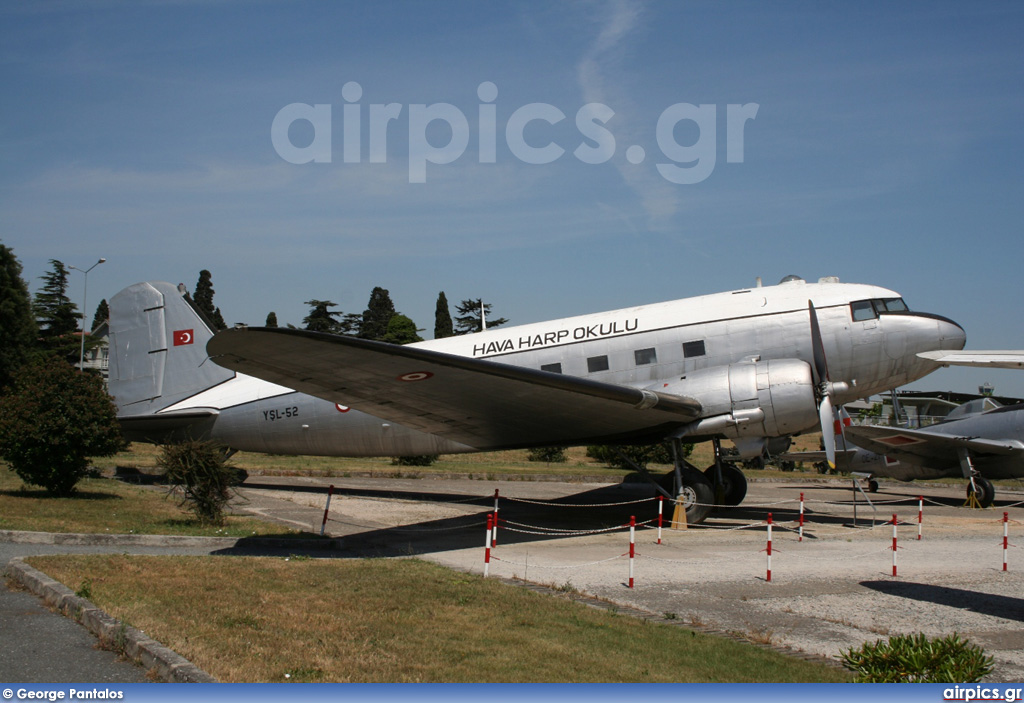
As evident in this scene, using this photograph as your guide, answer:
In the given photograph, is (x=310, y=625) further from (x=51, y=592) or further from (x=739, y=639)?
(x=739, y=639)

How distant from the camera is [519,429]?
49.8 feet

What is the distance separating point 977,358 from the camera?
1479 cm

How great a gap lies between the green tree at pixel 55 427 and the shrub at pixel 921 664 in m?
15.6

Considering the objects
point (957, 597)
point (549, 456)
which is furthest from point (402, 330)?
point (957, 597)

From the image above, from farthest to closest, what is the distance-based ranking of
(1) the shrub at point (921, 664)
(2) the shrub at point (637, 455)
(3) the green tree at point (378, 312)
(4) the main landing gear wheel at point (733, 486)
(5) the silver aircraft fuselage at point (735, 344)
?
(3) the green tree at point (378, 312) → (2) the shrub at point (637, 455) → (4) the main landing gear wheel at point (733, 486) → (5) the silver aircraft fuselage at point (735, 344) → (1) the shrub at point (921, 664)

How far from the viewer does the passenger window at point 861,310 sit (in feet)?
50.7

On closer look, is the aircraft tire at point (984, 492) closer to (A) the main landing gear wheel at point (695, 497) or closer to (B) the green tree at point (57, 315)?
(A) the main landing gear wheel at point (695, 497)

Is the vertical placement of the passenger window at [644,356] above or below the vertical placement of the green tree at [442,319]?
below

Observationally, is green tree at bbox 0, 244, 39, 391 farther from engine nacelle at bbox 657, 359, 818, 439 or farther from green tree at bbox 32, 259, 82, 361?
engine nacelle at bbox 657, 359, 818, 439

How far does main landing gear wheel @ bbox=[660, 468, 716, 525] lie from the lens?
1527 cm

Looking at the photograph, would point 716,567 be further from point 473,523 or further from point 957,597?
point 473,523

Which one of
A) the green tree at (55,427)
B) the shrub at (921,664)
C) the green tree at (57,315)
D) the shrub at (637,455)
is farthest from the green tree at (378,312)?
the shrub at (921,664)

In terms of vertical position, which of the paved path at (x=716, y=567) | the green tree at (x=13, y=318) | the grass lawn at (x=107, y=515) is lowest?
the paved path at (x=716, y=567)

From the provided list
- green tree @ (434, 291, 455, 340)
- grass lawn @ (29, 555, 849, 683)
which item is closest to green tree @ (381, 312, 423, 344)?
green tree @ (434, 291, 455, 340)
